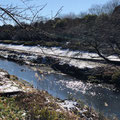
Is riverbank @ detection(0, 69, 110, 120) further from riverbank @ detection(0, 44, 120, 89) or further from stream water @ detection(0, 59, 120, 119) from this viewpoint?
riverbank @ detection(0, 44, 120, 89)

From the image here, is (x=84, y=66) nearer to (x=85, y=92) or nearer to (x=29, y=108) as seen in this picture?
(x=85, y=92)

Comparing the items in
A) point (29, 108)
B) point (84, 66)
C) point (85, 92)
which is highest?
point (29, 108)

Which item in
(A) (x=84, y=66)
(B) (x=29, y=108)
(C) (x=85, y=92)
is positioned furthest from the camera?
(A) (x=84, y=66)

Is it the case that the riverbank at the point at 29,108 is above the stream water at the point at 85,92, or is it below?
above

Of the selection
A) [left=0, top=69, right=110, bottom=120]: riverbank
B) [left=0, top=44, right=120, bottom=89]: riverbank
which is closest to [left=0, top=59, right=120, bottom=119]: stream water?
[left=0, top=44, right=120, bottom=89]: riverbank

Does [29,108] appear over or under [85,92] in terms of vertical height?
over

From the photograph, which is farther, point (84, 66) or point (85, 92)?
point (84, 66)

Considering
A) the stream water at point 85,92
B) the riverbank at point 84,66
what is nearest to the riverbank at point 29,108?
the stream water at point 85,92

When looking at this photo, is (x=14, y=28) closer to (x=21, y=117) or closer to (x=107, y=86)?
(x=21, y=117)

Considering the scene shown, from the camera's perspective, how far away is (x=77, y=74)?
15.9m

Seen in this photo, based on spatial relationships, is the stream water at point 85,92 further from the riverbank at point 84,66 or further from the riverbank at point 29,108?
the riverbank at point 29,108

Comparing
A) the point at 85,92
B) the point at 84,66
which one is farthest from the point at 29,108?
the point at 84,66

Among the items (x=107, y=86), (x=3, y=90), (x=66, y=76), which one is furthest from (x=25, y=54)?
(x=3, y=90)

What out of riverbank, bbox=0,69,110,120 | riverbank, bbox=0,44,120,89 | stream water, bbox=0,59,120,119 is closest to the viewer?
riverbank, bbox=0,69,110,120
